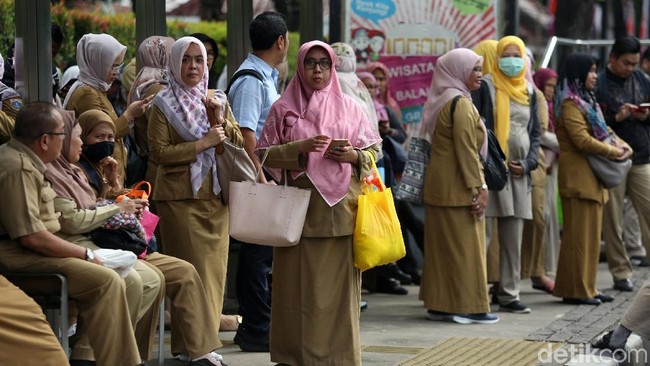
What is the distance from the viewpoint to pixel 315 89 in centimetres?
717

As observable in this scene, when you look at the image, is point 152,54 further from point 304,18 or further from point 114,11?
point 304,18

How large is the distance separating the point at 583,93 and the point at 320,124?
3.86 m

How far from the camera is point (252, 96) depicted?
798 centimetres

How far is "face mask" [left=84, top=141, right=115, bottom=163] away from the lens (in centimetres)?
686

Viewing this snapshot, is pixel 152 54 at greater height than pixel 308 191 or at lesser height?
greater

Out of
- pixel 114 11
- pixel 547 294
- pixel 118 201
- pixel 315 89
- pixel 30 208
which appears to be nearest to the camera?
pixel 30 208

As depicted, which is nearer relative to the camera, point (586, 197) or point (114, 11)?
point (114, 11)

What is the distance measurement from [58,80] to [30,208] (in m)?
2.45

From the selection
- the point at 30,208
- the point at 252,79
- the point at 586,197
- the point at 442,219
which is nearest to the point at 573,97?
the point at 586,197

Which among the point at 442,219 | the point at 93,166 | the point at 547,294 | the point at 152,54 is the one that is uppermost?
the point at 152,54

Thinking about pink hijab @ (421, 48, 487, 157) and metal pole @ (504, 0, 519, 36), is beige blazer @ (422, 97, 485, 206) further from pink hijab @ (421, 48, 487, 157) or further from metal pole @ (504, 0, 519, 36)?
metal pole @ (504, 0, 519, 36)

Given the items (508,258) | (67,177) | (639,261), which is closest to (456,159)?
(508,258)

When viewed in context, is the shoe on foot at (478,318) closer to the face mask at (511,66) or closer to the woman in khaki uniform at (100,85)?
the face mask at (511,66)

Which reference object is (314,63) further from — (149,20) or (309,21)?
(309,21)
